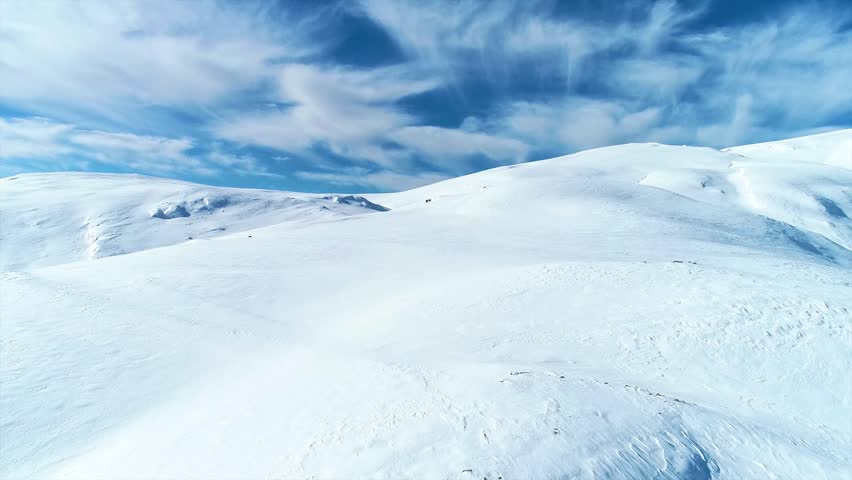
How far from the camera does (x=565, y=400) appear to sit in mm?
9688

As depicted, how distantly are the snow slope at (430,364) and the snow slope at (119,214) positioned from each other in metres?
52.0

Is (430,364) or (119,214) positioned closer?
(430,364)

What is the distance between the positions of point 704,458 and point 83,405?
14704 millimetres

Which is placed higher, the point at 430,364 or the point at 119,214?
the point at 119,214

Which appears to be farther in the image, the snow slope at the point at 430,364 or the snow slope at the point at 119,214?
the snow slope at the point at 119,214

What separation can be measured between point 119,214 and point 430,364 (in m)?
83.9

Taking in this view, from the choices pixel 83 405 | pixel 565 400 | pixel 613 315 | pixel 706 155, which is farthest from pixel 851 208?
pixel 83 405

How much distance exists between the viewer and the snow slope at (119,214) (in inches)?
2613

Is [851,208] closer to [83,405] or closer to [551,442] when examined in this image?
[551,442]

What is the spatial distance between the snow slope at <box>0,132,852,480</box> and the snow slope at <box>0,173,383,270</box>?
51984 millimetres

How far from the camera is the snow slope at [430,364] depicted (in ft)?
28.2

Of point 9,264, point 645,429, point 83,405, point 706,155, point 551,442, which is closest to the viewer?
point 551,442

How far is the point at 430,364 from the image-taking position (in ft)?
41.3

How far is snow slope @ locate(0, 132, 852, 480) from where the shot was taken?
Answer: 861 cm
